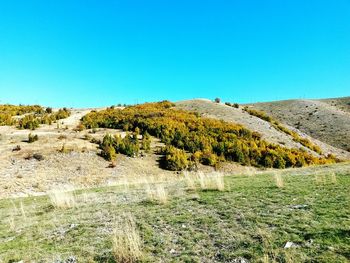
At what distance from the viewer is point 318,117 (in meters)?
64.9

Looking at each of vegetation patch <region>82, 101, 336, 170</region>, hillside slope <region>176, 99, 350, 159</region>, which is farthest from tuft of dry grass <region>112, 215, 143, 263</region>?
hillside slope <region>176, 99, 350, 159</region>

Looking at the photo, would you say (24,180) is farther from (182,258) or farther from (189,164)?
(182,258)

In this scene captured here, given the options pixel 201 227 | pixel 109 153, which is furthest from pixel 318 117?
pixel 201 227

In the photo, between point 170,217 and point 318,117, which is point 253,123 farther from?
point 170,217

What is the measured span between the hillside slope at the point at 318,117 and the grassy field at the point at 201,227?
1786 inches

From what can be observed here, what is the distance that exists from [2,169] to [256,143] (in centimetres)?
2679

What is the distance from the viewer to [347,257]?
16.4 feet

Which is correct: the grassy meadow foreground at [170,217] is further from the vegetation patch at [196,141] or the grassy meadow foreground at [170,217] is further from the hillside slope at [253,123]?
the hillside slope at [253,123]

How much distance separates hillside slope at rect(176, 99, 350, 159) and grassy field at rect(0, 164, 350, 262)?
1282 inches

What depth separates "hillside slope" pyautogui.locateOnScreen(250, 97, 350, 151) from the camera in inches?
2145

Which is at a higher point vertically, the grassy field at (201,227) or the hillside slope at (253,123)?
the hillside slope at (253,123)

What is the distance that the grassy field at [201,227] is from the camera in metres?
5.68

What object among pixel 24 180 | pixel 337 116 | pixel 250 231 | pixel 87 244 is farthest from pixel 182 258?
pixel 337 116

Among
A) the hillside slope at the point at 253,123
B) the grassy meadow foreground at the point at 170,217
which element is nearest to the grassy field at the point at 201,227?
the grassy meadow foreground at the point at 170,217
